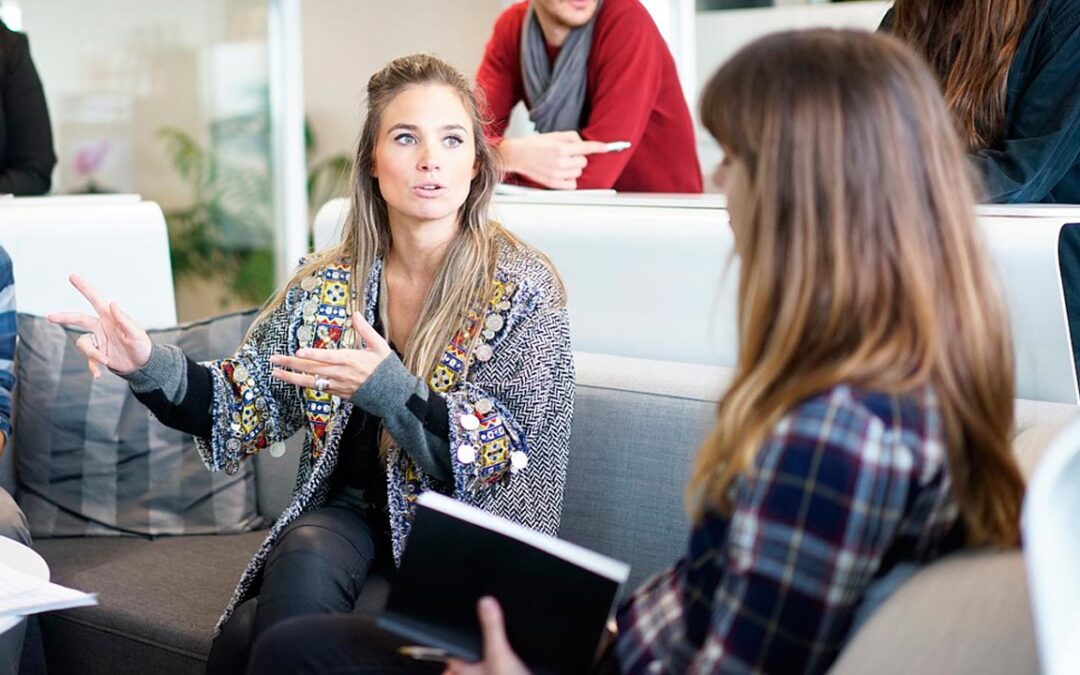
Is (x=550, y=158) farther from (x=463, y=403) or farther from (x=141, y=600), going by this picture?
(x=141, y=600)

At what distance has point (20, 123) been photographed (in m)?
3.68

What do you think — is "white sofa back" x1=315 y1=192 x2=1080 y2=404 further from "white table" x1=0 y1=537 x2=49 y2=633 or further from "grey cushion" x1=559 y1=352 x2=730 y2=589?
"white table" x1=0 y1=537 x2=49 y2=633

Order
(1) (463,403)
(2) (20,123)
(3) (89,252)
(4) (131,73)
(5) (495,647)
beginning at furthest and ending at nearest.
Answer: (4) (131,73), (2) (20,123), (3) (89,252), (1) (463,403), (5) (495,647)

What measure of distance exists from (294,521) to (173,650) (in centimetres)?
36

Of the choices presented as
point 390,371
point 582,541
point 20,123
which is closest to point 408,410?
point 390,371

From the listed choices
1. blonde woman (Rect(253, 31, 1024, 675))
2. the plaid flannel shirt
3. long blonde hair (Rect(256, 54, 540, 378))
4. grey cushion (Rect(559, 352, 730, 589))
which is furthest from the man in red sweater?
the plaid flannel shirt

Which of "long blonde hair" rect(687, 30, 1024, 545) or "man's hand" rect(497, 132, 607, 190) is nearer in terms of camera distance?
"long blonde hair" rect(687, 30, 1024, 545)

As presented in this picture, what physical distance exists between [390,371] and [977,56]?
3.34 feet

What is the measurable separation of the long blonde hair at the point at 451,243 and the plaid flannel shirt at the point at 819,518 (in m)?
0.96

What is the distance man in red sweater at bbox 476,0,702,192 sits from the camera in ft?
8.61

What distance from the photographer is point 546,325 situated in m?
1.92

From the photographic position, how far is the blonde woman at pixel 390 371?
1766 millimetres

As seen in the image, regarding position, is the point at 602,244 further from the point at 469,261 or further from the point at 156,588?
the point at 156,588

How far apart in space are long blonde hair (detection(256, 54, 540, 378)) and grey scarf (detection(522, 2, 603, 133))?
776mm
